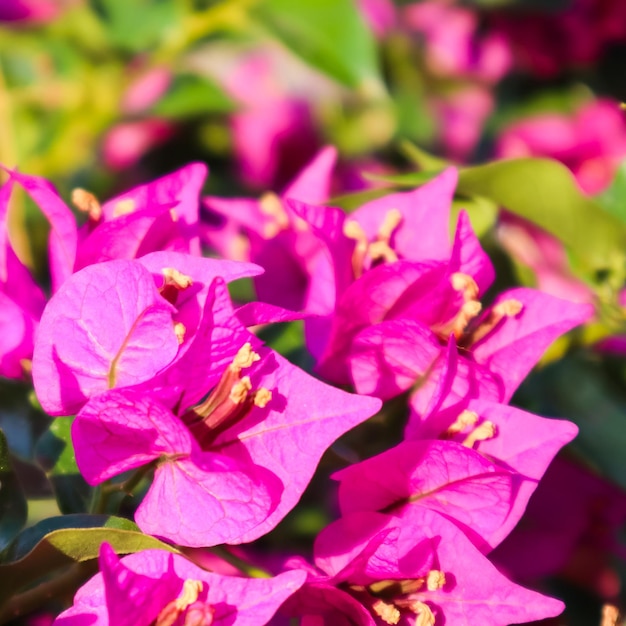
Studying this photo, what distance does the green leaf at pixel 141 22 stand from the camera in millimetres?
1399

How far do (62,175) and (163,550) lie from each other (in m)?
0.93

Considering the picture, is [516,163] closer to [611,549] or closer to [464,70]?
[611,549]

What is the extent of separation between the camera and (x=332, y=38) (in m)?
1.21

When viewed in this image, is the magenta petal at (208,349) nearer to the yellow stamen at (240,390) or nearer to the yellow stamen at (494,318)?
the yellow stamen at (240,390)

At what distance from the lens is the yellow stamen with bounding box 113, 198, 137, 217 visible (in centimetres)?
69

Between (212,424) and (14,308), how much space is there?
0.16 m

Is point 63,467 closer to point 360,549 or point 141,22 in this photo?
point 360,549

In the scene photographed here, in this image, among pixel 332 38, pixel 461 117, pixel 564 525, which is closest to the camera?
pixel 564 525

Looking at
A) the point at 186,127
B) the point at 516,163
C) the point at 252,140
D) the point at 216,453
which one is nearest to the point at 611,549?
the point at 516,163

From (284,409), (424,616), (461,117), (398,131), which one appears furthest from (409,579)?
(461,117)

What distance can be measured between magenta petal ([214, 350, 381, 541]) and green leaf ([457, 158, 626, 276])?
0.28m

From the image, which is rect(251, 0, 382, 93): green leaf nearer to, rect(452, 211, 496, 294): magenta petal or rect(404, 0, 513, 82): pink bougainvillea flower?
rect(404, 0, 513, 82): pink bougainvillea flower

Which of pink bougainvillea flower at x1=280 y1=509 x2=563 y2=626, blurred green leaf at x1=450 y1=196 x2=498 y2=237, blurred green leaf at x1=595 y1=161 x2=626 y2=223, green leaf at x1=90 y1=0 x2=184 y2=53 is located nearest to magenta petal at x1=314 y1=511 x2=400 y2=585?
pink bougainvillea flower at x1=280 y1=509 x2=563 y2=626

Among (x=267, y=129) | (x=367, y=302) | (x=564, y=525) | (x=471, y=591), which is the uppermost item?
(x=367, y=302)
